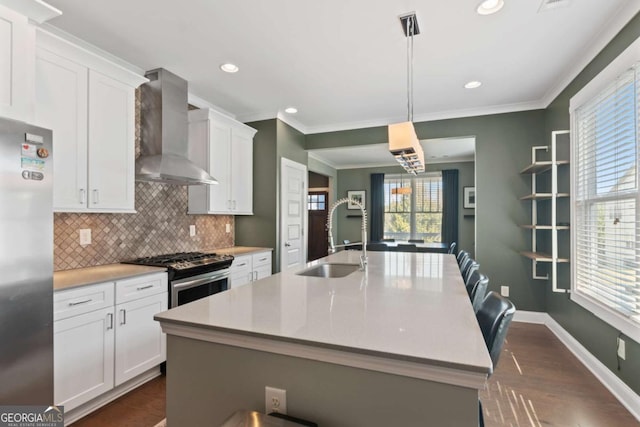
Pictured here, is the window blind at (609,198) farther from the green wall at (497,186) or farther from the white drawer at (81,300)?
the white drawer at (81,300)

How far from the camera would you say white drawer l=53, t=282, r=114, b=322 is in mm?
1874

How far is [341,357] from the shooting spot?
1024 millimetres

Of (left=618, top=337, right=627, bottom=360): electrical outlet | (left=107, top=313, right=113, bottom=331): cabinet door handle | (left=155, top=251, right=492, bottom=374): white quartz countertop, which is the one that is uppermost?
(left=155, top=251, right=492, bottom=374): white quartz countertop

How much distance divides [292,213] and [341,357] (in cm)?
374

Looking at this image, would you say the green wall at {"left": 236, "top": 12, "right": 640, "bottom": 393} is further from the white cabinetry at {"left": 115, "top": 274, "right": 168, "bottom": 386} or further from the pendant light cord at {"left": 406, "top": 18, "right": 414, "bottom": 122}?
the white cabinetry at {"left": 115, "top": 274, "right": 168, "bottom": 386}

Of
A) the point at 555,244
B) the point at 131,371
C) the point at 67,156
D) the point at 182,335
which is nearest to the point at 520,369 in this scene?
the point at 555,244

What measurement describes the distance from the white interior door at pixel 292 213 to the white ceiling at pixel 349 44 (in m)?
1.13

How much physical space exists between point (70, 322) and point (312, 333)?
177cm

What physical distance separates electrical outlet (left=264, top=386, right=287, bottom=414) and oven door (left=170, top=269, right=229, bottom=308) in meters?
1.82

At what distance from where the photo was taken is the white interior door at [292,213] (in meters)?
4.43

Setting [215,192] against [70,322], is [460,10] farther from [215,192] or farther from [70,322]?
[70,322]

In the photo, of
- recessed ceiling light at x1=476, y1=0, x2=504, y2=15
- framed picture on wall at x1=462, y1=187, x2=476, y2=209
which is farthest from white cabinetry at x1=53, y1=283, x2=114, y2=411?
framed picture on wall at x1=462, y1=187, x2=476, y2=209

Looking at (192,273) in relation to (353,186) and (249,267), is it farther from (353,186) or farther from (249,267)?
(353,186)

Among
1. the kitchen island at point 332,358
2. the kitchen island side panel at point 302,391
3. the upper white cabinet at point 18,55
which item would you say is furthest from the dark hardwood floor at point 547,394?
the upper white cabinet at point 18,55
